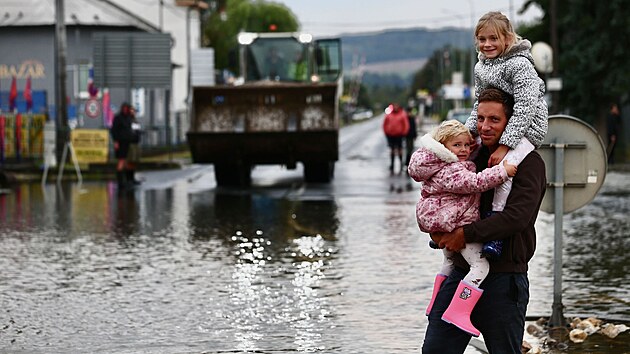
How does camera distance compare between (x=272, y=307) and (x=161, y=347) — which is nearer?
(x=161, y=347)

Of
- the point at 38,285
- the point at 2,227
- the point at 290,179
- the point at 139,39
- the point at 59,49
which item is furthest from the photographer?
the point at 139,39

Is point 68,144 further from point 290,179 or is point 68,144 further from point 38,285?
point 38,285

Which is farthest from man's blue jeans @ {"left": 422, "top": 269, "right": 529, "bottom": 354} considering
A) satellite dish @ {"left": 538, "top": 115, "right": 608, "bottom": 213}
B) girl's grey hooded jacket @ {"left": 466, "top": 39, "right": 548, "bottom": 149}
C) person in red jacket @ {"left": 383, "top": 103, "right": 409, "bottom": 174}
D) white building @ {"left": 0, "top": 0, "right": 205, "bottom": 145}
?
white building @ {"left": 0, "top": 0, "right": 205, "bottom": 145}

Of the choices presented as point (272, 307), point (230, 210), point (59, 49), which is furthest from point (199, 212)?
point (59, 49)

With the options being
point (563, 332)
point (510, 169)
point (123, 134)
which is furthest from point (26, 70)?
point (510, 169)

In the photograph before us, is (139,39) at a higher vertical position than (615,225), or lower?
higher

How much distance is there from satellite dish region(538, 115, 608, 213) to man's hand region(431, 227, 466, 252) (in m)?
3.43

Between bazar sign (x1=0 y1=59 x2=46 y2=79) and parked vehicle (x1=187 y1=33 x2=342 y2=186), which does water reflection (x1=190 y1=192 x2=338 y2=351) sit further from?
bazar sign (x1=0 y1=59 x2=46 y2=79)

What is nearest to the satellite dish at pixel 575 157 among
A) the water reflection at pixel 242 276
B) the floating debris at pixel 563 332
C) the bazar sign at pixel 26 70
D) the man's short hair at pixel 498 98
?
the floating debris at pixel 563 332

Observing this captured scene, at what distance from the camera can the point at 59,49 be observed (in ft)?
109

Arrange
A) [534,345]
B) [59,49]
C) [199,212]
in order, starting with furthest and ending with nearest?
1. [59,49]
2. [199,212]
3. [534,345]

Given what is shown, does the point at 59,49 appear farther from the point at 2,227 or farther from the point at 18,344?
the point at 18,344

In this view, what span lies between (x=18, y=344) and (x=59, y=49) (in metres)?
25.1

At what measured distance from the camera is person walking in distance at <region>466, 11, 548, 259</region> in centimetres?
552
